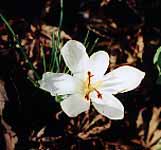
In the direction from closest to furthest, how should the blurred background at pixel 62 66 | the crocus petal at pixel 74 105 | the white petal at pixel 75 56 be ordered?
the crocus petal at pixel 74 105 < the white petal at pixel 75 56 < the blurred background at pixel 62 66

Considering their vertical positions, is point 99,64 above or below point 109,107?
above

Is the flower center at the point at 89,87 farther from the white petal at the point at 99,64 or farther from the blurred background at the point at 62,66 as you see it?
the blurred background at the point at 62,66

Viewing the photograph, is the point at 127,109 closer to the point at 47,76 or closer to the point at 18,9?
the point at 47,76

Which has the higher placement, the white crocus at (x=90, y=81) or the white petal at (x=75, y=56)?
the white petal at (x=75, y=56)

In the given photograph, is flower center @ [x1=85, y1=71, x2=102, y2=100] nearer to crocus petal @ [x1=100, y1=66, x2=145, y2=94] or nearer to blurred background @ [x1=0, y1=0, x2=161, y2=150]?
crocus petal @ [x1=100, y1=66, x2=145, y2=94]

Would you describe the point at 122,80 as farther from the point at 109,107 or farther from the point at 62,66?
the point at 62,66

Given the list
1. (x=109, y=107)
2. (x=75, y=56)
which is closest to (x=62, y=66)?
(x=75, y=56)

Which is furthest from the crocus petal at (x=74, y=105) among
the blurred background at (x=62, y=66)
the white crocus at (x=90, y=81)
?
the blurred background at (x=62, y=66)
